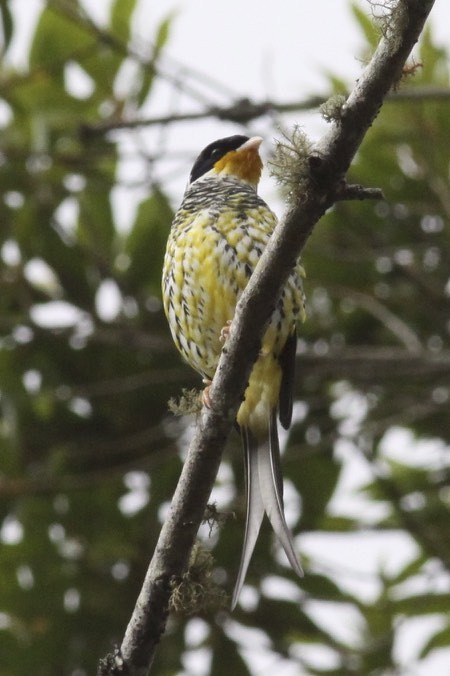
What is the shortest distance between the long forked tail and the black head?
149cm

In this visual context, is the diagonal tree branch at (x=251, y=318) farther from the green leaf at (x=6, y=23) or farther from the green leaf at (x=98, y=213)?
the green leaf at (x=6, y=23)

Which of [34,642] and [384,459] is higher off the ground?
[384,459]

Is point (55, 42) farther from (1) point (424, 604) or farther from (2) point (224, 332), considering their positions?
(1) point (424, 604)

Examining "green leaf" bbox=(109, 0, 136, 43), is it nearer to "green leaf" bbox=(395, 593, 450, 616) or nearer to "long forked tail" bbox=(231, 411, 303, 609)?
"long forked tail" bbox=(231, 411, 303, 609)

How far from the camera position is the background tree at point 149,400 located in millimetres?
5430

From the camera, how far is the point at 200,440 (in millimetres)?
3029

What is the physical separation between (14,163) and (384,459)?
2.12 m

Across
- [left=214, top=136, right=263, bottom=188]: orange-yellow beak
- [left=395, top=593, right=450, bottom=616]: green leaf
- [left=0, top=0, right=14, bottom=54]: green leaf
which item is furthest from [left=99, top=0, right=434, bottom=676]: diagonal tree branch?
[left=0, top=0, right=14, bottom=54]: green leaf

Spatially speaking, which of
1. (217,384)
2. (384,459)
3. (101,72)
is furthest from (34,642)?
(217,384)

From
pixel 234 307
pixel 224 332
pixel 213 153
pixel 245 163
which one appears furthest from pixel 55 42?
pixel 224 332

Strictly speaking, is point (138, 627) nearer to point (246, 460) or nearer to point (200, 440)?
point (200, 440)

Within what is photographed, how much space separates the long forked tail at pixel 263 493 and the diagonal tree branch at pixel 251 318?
0.65ft

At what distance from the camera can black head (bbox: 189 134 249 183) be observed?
5.07 metres

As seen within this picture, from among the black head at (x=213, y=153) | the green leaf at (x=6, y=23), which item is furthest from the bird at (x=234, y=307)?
the green leaf at (x=6, y=23)
